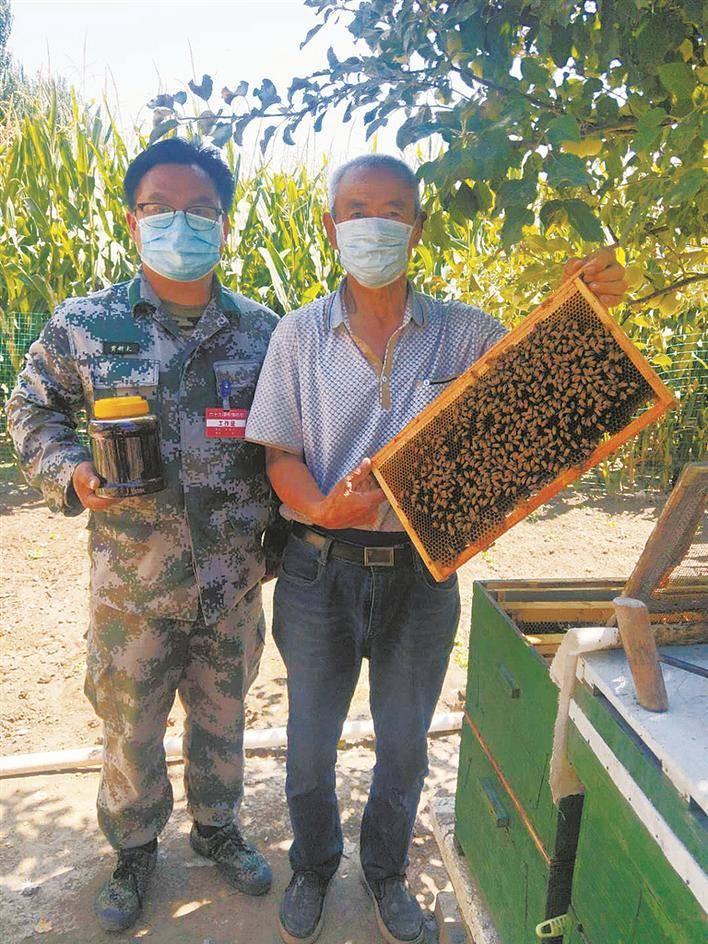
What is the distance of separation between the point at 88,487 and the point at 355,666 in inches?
40.3

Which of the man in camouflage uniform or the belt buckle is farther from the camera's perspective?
the man in camouflage uniform

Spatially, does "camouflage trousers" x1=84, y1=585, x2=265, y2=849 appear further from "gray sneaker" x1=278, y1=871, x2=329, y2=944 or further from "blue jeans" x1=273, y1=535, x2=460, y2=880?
"gray sneaker" x1=278, y1=871, x2=329, y2=944

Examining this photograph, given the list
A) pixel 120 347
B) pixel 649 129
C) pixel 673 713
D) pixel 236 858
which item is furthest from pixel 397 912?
pixel 649 129

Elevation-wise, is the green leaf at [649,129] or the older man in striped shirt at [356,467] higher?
the green leaf at [649,129]

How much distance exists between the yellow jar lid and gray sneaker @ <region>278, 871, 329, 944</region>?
1720mm

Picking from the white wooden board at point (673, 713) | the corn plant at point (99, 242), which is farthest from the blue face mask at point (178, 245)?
the corn plant at point (99, 242)

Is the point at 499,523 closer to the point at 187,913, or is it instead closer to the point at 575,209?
the point at 575,209

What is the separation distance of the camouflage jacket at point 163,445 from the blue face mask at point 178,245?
11 cm

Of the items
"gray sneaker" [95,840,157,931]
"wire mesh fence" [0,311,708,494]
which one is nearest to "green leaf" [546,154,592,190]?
"gray sneaker" [95,840,157,931]

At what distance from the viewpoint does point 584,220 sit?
5.58ft

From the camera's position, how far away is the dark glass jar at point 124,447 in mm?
2146

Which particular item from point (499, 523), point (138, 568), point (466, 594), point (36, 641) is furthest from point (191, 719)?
point (466, 594)

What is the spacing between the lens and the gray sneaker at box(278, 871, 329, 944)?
2602 millimetres

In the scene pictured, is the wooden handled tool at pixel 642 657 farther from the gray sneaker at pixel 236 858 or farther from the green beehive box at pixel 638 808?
the gray sneaker at pixel 236 858
